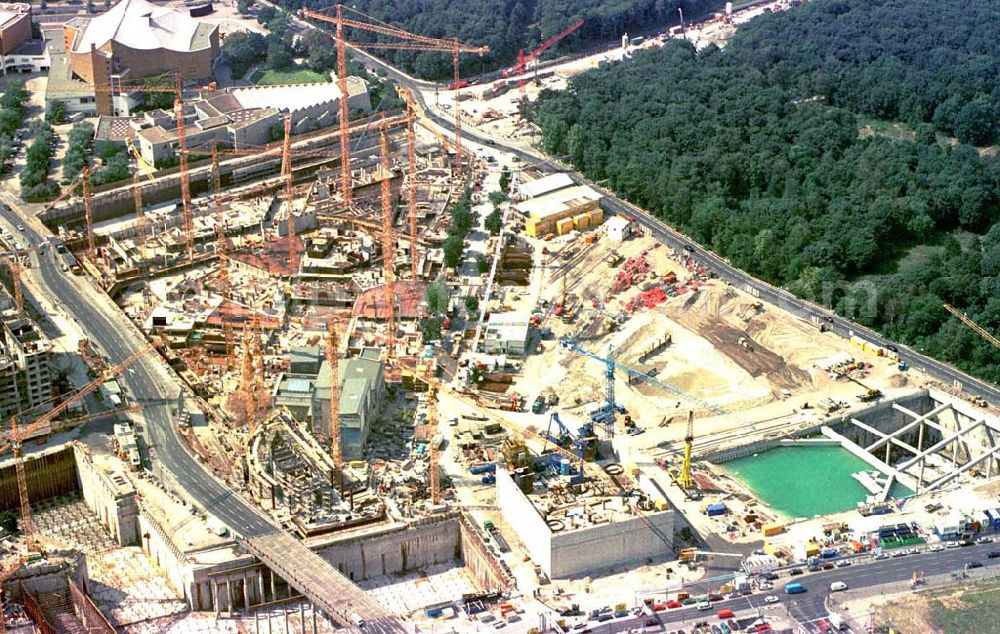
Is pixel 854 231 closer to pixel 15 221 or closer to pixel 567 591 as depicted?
pixel 567 591

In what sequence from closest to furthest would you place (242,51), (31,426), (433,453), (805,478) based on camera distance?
(433,453) → (31,426) → (805,478) → (242,51)

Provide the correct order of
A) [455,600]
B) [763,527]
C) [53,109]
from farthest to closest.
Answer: [53,109]
[763,527]
[455,600]

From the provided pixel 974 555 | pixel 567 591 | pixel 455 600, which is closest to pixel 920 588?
pixel 974 555

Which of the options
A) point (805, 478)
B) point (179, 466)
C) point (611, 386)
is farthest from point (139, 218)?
point (805, 478)

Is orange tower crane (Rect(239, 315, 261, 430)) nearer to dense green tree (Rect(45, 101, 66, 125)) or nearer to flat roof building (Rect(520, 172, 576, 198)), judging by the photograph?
flat roof building (Rect(520, 172, 576, 198))

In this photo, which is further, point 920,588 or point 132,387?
point 132,387

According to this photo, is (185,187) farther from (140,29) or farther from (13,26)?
(13,26)
